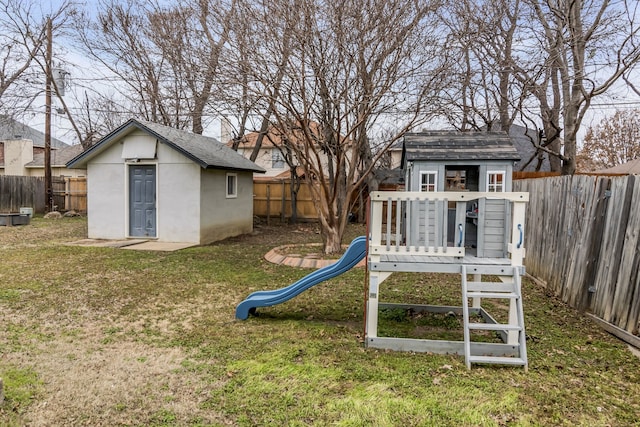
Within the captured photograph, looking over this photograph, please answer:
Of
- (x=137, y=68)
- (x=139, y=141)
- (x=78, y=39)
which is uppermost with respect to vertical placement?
(x=78, y=39)

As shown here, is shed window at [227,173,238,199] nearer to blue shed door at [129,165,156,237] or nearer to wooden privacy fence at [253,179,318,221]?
blue shed door at [129,165,156,237]

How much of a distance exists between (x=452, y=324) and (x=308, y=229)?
9.90m

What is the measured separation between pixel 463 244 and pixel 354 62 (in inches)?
189

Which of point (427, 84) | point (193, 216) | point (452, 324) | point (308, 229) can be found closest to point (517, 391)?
point (452, 324)

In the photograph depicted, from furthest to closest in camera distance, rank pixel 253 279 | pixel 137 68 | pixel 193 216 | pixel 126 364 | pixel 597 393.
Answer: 1. pixel 137 68
2. pixel 193 216
3. pixel 253 279
4. pixel 126 364
5. pixel 597 393

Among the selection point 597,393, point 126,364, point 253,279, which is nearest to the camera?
point 597,393

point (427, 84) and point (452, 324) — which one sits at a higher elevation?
point (427, 84)

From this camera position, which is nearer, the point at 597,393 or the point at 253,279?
the point at 597,393

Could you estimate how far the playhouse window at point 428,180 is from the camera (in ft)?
16.7

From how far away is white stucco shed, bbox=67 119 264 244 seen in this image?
1066cm

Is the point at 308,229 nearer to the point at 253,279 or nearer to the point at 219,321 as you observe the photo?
the point at 253,279

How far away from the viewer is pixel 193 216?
1069cm

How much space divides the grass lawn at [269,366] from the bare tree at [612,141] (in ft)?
73.8

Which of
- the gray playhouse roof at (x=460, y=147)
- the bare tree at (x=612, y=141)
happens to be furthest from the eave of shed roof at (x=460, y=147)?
the bare tree at (x=612, y=141)
